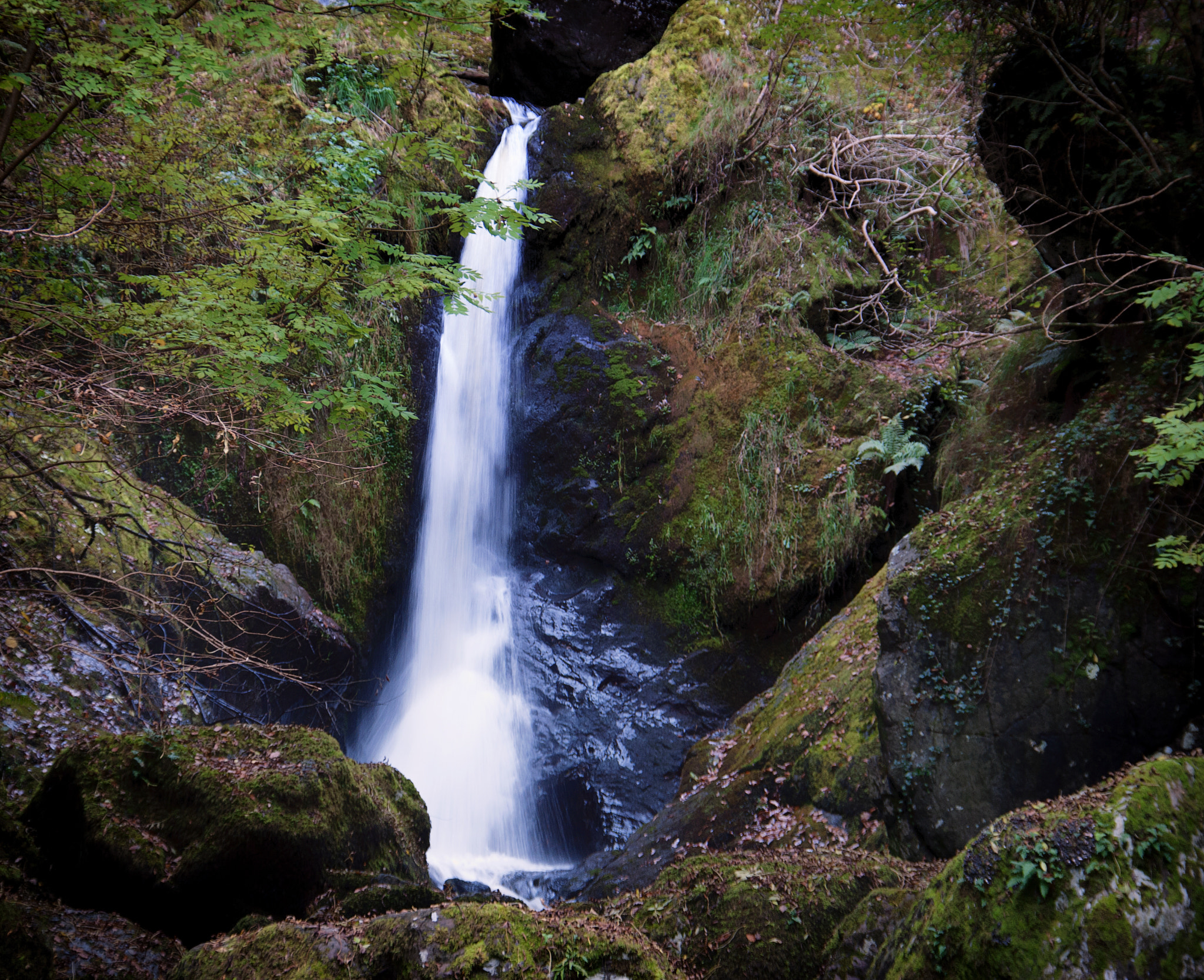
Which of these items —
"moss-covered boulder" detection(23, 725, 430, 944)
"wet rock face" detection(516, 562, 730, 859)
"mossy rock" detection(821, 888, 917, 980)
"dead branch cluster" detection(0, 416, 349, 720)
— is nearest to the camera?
"mossy rock" detection(821, 888, 917, 980)

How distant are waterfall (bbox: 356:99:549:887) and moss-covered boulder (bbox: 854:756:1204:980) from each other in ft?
15.2

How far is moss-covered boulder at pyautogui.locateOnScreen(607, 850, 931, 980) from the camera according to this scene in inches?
107

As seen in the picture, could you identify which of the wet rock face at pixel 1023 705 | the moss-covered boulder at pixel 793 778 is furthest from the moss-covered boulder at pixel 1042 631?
the moss-covered boulder at pixel 793 778

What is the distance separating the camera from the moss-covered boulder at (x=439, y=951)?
2076 mm

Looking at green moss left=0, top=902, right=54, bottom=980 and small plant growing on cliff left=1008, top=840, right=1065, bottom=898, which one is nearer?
small plant growing on cliff left=1008, top=840, right=1065, bottom=898

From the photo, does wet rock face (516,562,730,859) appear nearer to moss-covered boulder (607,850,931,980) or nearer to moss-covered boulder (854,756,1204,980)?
moss-covered boulder (607,850,931,980)

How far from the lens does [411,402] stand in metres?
8.37

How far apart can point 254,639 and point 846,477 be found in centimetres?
618

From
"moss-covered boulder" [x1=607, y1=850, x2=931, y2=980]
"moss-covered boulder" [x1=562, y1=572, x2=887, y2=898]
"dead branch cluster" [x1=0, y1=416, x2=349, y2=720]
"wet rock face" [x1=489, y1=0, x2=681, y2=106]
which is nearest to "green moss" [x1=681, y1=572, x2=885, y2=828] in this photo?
"moss-covered boulder" [x1=562, y1=572, x2=887, y2=898]

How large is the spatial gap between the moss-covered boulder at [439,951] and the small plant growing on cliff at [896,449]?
16.7 ft

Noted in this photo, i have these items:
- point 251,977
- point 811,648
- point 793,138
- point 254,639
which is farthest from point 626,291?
point 251,977

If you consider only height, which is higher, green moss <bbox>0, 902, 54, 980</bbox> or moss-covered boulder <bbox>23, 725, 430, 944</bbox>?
green moss <bbox>0, 902, 54, 980</bbox>

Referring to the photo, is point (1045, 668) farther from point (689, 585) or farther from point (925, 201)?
point (925, 201)

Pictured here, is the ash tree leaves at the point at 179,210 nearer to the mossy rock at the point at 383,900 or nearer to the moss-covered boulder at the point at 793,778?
the mossy rock at the point at 383,900
